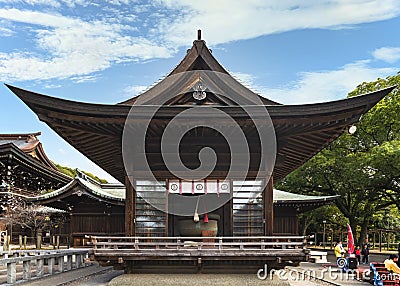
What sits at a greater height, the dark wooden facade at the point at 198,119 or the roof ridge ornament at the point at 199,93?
the roof ridge ornament at the point at 199,93

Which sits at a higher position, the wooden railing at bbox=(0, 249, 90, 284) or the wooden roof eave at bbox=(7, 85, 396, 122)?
the wooden roof eave at bbox=(7, 85, 396, 122)

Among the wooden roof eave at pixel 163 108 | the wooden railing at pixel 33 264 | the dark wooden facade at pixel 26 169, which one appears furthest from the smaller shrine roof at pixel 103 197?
the wooden roof eave at pixel 163 108

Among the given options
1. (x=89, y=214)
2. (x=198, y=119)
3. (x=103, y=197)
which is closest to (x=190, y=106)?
(x=198, y=119)

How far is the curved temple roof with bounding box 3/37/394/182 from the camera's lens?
11969 mm

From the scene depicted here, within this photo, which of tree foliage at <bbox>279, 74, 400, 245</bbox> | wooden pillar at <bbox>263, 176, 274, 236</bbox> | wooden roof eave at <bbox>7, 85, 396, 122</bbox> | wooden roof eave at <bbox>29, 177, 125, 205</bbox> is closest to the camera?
wooden roof eave at <bbox>7, 85, 396, 122</bbox>

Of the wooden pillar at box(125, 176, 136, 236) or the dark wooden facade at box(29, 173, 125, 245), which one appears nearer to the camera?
the wooden pillar at box(125, 176, 136, 236)

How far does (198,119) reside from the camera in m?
12.6

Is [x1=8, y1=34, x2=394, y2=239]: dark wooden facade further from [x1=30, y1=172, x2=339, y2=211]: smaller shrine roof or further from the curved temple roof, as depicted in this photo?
[x1=30, y1=172, x2=339, y2=211]: smaller shrine roof

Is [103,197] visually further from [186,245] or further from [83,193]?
[186,245]

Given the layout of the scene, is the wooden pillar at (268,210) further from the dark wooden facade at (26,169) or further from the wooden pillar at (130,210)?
the dark wooden facade at (26,169)

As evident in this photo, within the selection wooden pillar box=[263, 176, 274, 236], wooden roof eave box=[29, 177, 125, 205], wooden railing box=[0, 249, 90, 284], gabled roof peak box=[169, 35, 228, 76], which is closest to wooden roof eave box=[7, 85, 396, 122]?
gabled roof peak box=[169, 35, 228, 76]

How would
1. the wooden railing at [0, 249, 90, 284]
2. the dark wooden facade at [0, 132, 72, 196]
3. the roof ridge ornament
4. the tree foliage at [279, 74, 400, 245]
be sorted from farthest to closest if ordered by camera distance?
the dark wooden facade at [0, 132, 72, 196], the tree foliage at [279, 74, 400, 245], the wooden railing at [0, 249, 90, 284], the roof ridge ornament

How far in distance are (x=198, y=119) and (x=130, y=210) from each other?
3.40m

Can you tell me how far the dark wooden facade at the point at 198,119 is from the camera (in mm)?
12070
